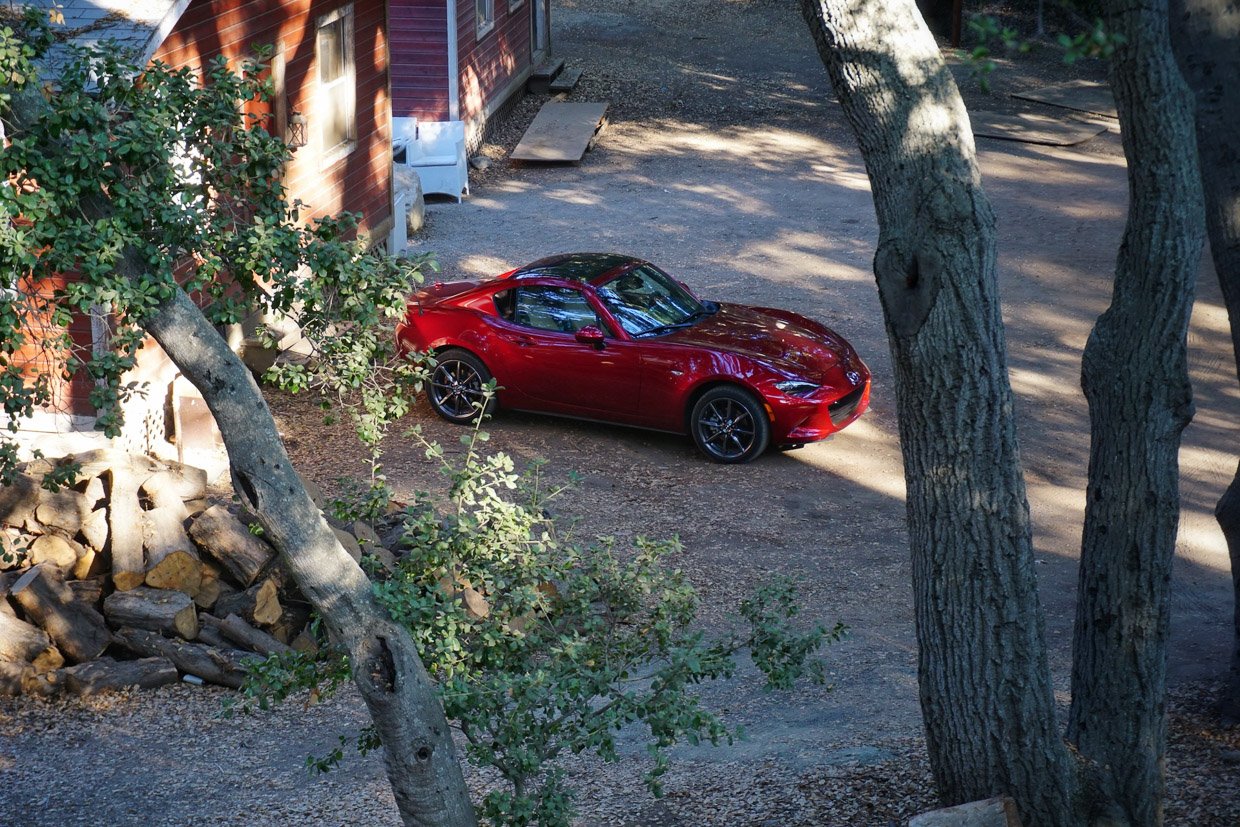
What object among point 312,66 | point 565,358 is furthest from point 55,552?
point 312,66

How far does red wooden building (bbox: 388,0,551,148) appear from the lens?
69.7ft

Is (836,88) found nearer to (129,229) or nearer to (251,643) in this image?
(129,229)

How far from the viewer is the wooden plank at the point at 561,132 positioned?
22266mm

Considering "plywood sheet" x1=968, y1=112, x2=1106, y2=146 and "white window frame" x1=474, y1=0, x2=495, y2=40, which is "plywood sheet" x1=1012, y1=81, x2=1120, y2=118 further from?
"white window frame" x1=474, y1=0, x2=495, y2=40

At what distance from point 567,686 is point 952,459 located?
1682mm

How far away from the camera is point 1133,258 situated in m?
5.54

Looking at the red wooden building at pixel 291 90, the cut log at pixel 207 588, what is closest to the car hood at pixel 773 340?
the red wooden building at pixel 291 90

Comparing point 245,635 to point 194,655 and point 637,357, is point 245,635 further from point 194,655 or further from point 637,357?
point 637,357

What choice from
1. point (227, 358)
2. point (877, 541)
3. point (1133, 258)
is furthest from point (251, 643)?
point (1133, 258)

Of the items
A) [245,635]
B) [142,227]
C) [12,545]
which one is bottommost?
[245,635]

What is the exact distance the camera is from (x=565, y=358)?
469 inches

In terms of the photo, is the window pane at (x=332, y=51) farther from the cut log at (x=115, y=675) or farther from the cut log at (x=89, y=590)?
the cut log at (x=115, y=675)

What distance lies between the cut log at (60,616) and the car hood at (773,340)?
551 centimetres

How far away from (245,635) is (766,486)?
4.78 meters
